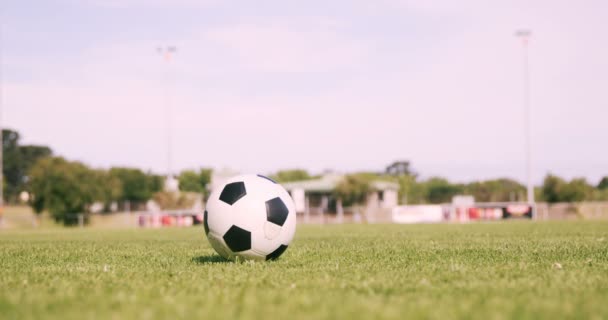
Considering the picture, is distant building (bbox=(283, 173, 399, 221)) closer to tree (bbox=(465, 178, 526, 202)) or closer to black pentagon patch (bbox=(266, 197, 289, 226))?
tree (bbox=(465, 178, 526, 202))

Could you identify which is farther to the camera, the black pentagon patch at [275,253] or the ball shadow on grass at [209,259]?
the ball shadow on grass at [209,259]

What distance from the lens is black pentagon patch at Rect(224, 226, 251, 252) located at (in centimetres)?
845

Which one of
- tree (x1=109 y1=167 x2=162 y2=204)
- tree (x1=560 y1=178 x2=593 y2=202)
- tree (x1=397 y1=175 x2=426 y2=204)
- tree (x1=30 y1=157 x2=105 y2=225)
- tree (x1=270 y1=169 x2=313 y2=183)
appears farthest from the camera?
tree (x1=270 y1=169 x2=313 y2=183)

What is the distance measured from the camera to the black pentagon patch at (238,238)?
332 inches

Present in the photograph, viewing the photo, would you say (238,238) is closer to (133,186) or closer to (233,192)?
(233,192)

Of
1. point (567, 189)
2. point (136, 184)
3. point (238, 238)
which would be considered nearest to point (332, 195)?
point (567, 189)

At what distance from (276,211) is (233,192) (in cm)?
63

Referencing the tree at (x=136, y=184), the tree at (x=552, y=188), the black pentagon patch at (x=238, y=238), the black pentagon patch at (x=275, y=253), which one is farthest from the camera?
the tree at (x=136, y=184)

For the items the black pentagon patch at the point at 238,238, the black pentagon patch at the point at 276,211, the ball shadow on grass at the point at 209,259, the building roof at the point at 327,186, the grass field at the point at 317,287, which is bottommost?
the ball shadow on grass at the point at 209,259

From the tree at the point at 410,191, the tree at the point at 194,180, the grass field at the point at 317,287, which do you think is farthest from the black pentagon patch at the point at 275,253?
the tree at the point at 194,180

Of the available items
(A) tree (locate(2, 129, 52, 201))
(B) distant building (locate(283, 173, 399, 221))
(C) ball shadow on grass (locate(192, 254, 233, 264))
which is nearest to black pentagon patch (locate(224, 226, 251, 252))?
(C) ball shadow on grass (locate(192, 254, 233, 264))

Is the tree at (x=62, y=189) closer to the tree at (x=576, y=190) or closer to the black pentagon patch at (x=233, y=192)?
the tree at (x=576, y=190)

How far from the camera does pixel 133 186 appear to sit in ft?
268

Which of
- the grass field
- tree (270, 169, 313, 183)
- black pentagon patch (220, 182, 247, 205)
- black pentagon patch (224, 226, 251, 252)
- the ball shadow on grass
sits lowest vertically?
the ball shadow on grass
